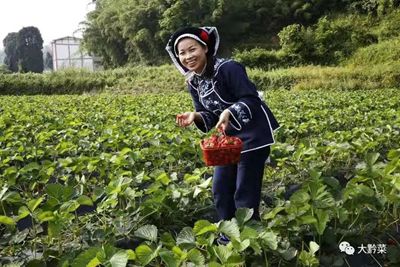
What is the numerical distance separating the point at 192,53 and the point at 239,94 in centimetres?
33

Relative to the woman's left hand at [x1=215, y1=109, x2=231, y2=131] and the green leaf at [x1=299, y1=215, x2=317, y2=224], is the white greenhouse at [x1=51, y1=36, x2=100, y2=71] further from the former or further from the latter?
the green leaf at [x1=299, y1=215, x2=317, y2=224]

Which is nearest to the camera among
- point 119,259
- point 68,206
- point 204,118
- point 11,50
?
point 119,259

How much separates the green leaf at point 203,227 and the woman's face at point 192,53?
90 centimetres

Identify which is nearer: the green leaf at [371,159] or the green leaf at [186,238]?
the green leaf at [186,238]

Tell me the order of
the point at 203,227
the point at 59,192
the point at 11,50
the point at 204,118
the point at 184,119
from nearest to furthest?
1. the point at 203,227
2. the point at 59,192
3. the point at 184,119
4. the point at 204,118
5. the point at 11,50

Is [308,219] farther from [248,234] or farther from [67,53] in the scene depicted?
[67,53]

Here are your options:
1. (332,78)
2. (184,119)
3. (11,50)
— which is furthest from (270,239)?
(11,50)

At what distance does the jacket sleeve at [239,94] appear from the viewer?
7.79ft

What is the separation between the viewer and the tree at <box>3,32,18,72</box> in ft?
181

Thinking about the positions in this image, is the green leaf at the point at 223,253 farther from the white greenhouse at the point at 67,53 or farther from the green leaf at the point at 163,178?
the white greenhouse at the point at 67,53

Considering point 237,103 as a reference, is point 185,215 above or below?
below
